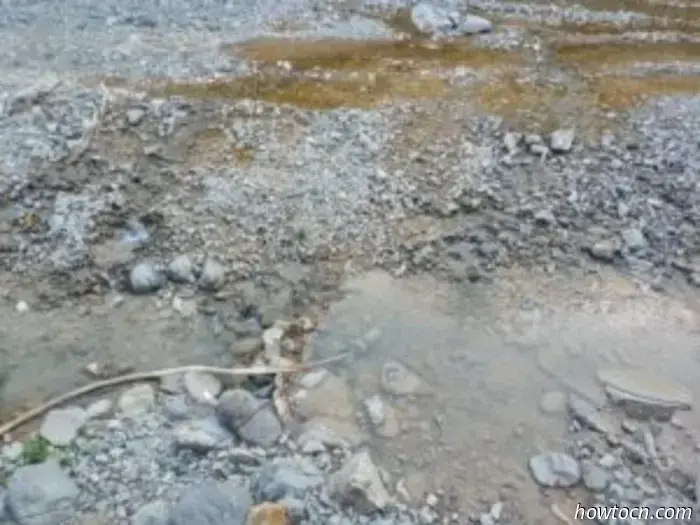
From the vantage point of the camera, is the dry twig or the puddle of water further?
the dry twig

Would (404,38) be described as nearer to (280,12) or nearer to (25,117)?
(280,12)

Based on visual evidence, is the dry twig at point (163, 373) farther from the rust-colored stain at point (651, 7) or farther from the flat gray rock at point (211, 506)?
the rust-colored stain at point (651, 7)

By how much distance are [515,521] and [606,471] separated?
1.19 ft

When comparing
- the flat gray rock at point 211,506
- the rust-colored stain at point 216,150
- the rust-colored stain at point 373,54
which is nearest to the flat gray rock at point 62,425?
the flat gray rock at point 211,506

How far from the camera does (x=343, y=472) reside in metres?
2.55

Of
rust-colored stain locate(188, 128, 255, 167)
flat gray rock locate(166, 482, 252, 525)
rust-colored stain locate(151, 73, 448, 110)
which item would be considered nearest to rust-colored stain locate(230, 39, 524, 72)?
rust-colored stain locate(151, 73, 448, 110)

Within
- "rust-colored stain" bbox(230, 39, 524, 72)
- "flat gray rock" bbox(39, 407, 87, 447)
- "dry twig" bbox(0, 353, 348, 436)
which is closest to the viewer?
"flat gray rock" bbox(39, 407, 87, 447)

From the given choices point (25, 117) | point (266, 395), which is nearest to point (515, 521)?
point (266, 395)

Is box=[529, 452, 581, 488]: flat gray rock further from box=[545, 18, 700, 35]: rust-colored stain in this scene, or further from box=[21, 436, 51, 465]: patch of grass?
box=[545, 18, 700, 35]: rust-colored stain

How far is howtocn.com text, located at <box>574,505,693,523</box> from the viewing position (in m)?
2.53

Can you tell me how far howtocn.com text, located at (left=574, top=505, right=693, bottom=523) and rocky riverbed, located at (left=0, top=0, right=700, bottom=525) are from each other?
37 mm

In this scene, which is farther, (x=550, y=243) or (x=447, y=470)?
(x=550, y=243)

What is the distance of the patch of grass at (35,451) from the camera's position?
2.60m

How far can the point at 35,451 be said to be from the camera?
2.62 m
